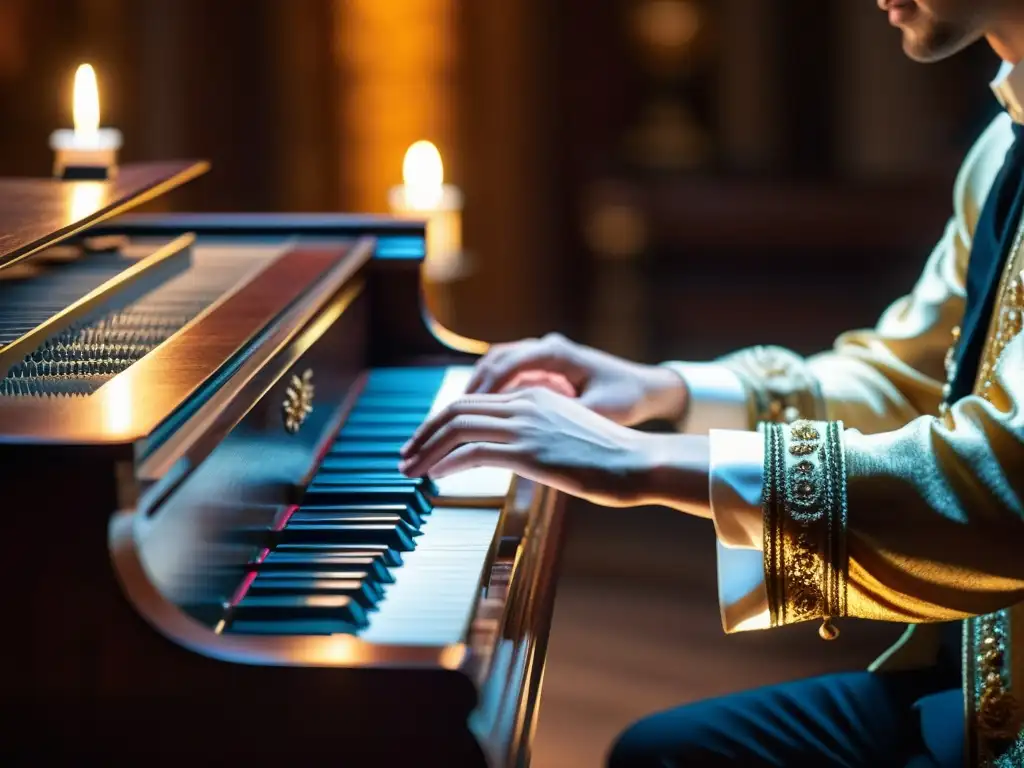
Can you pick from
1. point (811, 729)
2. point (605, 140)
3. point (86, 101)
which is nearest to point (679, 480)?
point (811, 729)

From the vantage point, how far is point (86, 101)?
2.27 metres

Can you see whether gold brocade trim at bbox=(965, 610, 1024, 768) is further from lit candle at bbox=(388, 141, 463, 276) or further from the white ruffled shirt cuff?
lit candle at bbox=(388, 141, 463, 276)

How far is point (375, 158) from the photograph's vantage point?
238 inches

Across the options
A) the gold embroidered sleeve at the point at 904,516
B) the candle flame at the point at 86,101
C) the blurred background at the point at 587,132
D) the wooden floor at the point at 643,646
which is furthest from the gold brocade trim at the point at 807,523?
the blurred background at the point at 587,132

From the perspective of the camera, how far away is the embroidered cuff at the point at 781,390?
2.04 m

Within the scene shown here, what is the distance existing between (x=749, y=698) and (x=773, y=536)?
497 mm

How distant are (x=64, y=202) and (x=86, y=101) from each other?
0.54 metres

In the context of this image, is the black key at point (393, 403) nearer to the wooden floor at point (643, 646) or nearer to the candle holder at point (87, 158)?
the candle holder at point (87, 158)

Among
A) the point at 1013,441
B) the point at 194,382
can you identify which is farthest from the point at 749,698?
the point at 194,382

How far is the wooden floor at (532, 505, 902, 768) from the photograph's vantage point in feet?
10.8

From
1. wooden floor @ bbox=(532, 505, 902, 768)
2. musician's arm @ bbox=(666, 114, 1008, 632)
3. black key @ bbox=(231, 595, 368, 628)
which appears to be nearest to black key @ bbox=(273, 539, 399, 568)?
black key @ bbox=(231, 595, 368, 628)

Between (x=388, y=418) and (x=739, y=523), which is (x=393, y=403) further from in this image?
(x=739, y=523)

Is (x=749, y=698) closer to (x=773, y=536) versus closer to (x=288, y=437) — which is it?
(x=773, y=536)

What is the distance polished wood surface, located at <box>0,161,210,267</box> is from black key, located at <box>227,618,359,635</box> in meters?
0.43
